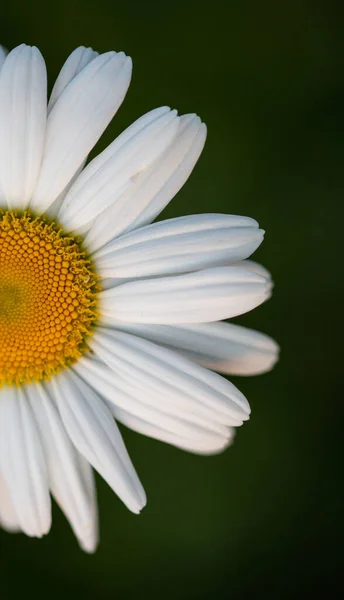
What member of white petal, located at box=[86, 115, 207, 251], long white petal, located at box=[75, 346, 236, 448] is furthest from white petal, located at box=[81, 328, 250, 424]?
white petal, located at box=[86, 115, 207, 251]

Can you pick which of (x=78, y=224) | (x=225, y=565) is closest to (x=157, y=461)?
(x=225, y=565)

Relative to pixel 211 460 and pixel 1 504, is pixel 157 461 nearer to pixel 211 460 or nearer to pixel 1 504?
pixel 211 460

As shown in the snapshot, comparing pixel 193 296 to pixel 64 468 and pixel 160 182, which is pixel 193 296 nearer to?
pixel 160 182

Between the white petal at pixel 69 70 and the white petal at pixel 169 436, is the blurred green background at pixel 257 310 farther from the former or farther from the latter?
the white petal at pixel 169 436

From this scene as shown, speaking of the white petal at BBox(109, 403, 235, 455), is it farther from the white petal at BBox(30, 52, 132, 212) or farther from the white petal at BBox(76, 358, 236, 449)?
the white petal at BBox(30, 52, 132, 212)

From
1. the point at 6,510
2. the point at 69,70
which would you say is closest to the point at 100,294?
the point at 69,70
